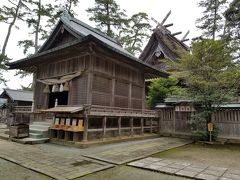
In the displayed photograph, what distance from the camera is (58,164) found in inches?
204

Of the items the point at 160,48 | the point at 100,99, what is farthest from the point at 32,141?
the point at 160,48

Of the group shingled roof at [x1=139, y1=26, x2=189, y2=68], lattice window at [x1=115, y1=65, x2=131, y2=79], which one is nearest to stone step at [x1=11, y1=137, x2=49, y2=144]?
lattice window at [x1=115, y1=65, x2=131, y2=79]

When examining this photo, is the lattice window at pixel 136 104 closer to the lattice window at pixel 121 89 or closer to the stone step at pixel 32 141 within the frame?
the lattice window at pixel 121 89

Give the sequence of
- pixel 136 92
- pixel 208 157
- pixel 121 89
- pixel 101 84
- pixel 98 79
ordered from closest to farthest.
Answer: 1. pixel 208 157
2. pixel 98 79
3. pixel 101 84
4. pixel 121 89
5. pixel 136 92

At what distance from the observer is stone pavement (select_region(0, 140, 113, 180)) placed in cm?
448

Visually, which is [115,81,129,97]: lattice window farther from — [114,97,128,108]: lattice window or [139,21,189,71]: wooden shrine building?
[139,21,189,71]: wooden shrine building

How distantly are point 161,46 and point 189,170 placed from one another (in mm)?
16663

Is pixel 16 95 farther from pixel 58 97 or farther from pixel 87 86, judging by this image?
pixel 87 86

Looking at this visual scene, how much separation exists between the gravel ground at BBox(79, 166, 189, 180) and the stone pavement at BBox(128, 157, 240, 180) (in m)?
0.23

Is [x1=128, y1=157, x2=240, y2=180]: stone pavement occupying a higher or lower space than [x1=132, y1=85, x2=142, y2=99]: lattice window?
lower

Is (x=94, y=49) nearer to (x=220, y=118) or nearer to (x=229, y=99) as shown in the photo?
(x=229, y=99)

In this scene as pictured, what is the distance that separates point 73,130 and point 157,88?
903 cm

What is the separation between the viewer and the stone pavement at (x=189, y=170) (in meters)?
4.44

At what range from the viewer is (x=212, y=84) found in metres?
9.57
